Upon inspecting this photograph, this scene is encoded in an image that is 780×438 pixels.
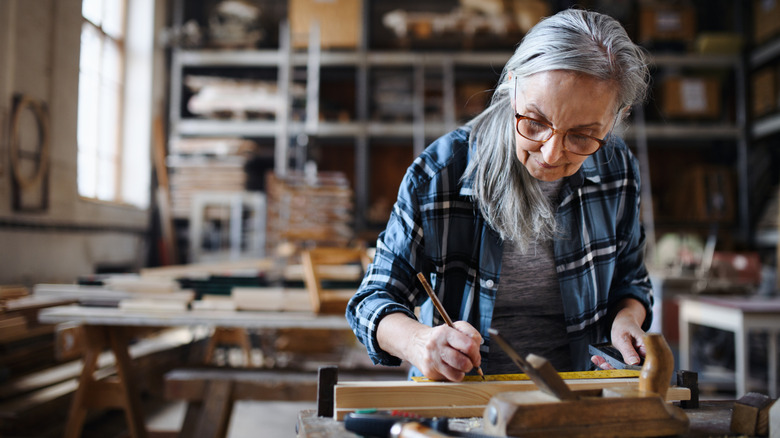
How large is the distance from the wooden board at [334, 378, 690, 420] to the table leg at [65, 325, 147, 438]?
2313 millimetres

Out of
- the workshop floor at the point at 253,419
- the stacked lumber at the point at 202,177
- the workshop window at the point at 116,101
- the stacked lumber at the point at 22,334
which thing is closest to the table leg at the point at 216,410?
the stacked lumber at the point at 22,334

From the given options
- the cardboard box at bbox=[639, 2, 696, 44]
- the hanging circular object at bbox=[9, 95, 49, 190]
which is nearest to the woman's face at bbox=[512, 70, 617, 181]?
the hanging circular object at bbox=[9, 95, 49, 190]

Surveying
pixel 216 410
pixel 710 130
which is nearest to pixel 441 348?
pixel 216 410

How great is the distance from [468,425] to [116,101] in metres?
6.50

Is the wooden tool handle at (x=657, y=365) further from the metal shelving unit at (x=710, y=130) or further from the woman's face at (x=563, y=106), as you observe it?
the metal shelving unit at (x=710, y=130)

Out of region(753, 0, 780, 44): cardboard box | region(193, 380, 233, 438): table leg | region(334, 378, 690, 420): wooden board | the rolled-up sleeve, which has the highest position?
region(753, 0, 780, 44): cardboard box

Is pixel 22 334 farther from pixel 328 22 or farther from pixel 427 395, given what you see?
pixel 328 22

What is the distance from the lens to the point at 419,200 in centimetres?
140

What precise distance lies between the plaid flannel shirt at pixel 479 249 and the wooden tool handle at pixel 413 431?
0.39 metres

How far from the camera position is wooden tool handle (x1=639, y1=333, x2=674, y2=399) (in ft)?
3.17

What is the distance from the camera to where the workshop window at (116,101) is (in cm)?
550

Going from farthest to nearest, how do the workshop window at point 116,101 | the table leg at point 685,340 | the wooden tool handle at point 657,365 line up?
the workshop window at point 116,101, the table leg at point 685,340, the wooden tool handle at point 657,365

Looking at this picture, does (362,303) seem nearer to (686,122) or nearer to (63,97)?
(63,97)

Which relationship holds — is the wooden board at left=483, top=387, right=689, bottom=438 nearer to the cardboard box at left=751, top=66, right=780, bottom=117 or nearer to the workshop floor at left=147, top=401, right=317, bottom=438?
the workshop floor at left=147, top=401, right=317, bottom=438
